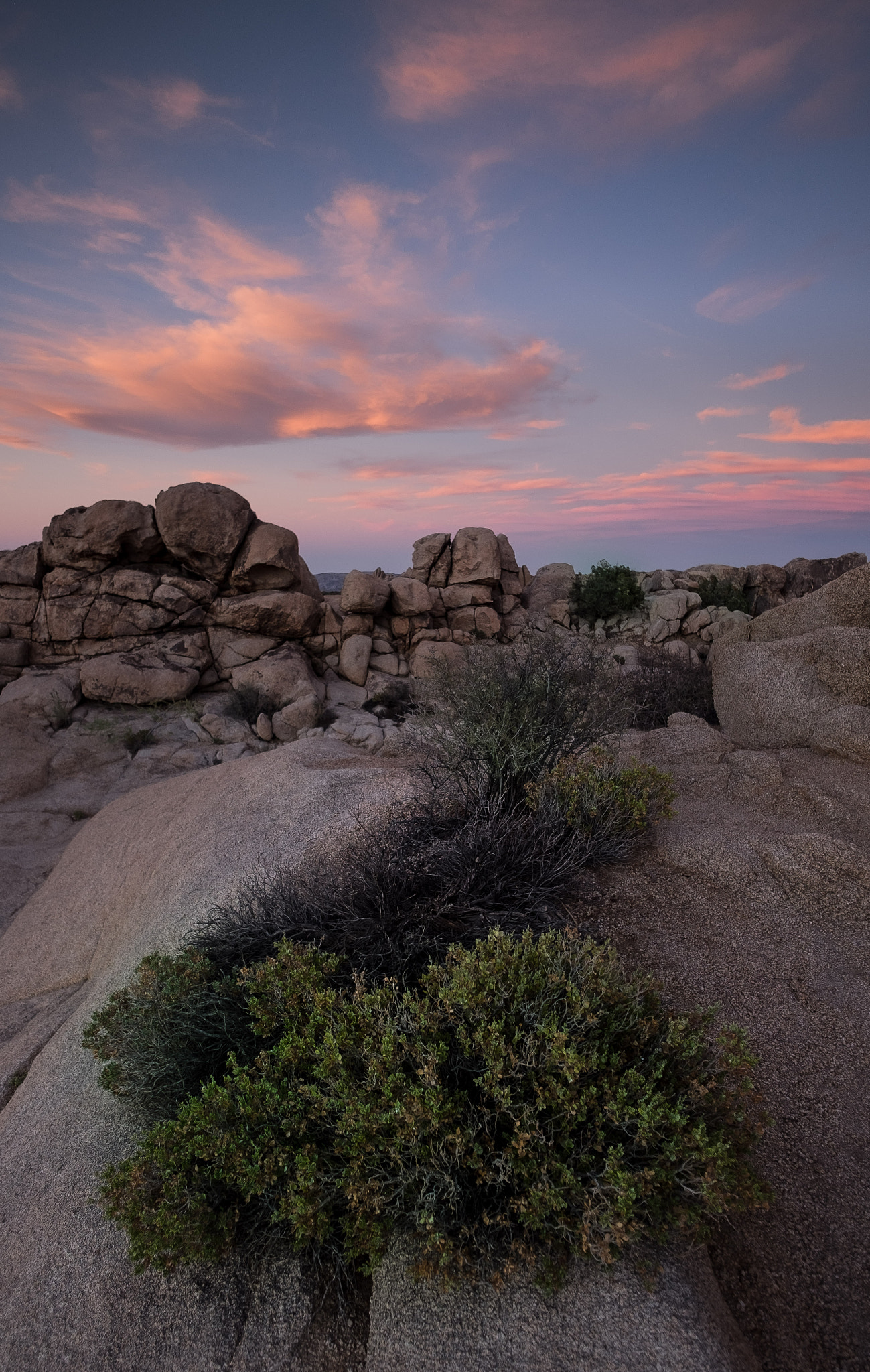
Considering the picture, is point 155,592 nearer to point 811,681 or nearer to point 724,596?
point 811,681

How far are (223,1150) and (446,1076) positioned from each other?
870mm

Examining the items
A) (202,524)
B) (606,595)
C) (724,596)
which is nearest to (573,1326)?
(202,524)

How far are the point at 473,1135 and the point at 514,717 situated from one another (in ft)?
11.2

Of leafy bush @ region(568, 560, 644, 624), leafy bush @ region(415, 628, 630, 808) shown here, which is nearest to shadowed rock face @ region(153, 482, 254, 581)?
leafy bush @ region(568, 560, 644, 624)

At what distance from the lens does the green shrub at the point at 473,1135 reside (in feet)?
7.02

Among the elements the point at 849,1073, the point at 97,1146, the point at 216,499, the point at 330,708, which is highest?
the point at 216,499

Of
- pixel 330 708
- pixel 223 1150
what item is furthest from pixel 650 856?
pixel 330 708

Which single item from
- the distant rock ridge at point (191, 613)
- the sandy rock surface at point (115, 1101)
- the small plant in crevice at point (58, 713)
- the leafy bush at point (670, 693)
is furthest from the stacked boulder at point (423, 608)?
the sandy rock surface at point (115, 1101)

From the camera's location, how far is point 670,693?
11391 millimetres

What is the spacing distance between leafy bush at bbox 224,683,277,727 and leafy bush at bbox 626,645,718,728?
976 centimetres

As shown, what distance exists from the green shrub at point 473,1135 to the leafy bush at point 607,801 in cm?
181

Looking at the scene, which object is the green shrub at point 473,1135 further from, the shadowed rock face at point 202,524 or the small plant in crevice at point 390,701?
the shadowed rock face at point 202,524

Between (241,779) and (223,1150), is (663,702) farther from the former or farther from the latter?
(223,1150)

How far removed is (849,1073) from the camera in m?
Answer: 3.01
